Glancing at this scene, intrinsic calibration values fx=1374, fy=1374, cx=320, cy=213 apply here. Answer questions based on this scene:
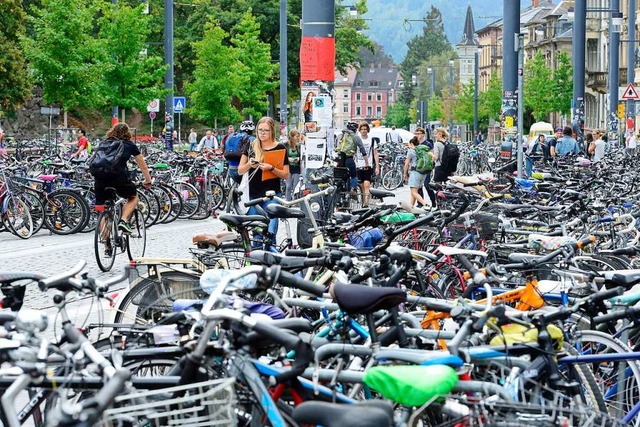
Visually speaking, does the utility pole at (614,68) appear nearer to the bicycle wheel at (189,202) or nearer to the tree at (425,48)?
the bicycle wheel at (189,202)

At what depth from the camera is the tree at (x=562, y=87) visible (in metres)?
90.2

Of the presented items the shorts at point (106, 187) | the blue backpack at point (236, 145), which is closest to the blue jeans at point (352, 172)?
the blue backpack at point (236, 145)

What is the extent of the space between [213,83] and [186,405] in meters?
51.7

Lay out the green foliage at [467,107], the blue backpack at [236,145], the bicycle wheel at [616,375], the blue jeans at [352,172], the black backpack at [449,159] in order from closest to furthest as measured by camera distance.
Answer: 1. the bicycle wheel at [616,375]
2. the blue backpack at [236,145]
3. the black backpack at [449,159]
4. the blue jeans at [352,172]
5. the green foliage at [467,107]

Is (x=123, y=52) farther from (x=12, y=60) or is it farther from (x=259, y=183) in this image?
(x=259, y=183)

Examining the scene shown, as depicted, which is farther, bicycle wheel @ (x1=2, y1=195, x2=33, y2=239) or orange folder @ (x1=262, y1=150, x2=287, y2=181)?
bicycle wheel @ (x1=2, y1=195, x2=33, y2=239)

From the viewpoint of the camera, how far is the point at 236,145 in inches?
755

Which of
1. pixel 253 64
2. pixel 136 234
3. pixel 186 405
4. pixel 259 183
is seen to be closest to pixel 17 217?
pixel 136 234

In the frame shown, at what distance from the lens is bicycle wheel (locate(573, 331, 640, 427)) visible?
587 cm


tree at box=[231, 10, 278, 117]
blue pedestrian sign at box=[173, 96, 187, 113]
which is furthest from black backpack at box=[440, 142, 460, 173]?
tree at box=[231, 10, 278, 117]

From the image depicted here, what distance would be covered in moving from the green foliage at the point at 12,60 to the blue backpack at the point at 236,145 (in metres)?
40.0

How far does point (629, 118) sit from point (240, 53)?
18.2 m

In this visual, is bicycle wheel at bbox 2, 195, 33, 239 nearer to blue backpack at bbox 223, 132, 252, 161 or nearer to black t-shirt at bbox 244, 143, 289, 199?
blue backpack at bbox 223, 132, 252, 161

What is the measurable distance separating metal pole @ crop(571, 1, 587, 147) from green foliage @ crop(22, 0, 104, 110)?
14.1 metres
